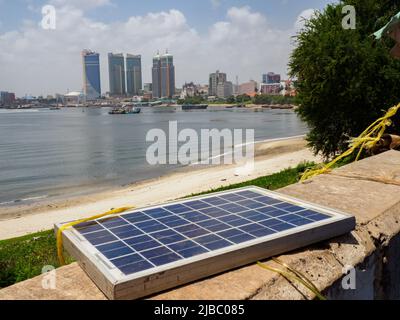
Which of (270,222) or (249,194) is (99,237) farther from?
(249,194)

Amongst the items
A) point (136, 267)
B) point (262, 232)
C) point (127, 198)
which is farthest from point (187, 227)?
point (127, 198)

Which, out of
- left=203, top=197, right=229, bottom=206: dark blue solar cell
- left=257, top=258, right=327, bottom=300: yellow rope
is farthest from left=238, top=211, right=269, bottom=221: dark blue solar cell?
left=257, top=258, right=327, bottom=300: yellow rope

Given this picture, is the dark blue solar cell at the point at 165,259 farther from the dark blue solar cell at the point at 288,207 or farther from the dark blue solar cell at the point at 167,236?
the dark blue solar cell at the point at 288,207

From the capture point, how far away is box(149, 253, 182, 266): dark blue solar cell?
299cm

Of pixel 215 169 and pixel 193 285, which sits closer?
pixel 193 285

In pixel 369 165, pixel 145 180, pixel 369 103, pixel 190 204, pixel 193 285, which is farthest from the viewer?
pixel 145 180

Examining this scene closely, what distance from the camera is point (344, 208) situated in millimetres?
4879

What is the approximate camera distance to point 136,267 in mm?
2900

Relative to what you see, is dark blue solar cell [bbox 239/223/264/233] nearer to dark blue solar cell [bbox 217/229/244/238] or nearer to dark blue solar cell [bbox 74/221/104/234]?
dark blue solar cell [bbox 217/229/244/238]

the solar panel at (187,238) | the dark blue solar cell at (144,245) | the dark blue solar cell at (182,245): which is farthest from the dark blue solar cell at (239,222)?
the dark blue solar cell at (144,245)

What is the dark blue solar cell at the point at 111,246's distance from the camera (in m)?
3.23

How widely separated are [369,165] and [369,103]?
1290cm
